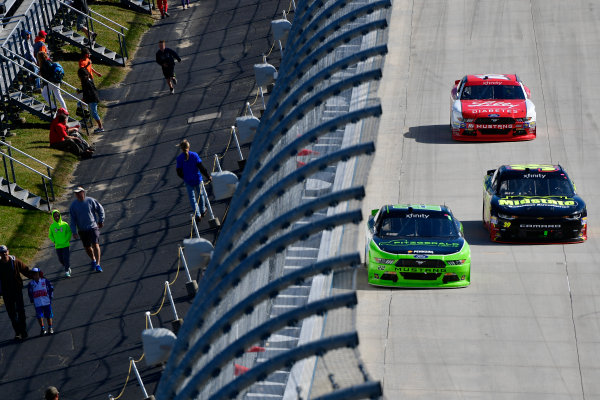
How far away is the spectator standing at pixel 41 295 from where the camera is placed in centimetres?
1727

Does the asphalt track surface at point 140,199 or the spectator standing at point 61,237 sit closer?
the asphalt track surface at point 140,199

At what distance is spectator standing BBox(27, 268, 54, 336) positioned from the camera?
1727 centimetres

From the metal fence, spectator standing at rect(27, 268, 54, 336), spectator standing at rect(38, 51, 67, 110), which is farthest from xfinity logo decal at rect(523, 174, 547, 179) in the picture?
spectator standing at rect(38, 51, 67, 110)

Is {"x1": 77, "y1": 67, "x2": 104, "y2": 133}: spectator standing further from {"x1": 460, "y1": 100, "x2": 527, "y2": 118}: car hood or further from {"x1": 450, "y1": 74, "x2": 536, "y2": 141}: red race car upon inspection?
{"x1": 460, "y1": 100, "x2": 527, "y2": 118}: car hood

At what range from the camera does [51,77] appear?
26766 mm

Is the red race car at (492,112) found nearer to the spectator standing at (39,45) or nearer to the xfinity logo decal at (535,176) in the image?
the xfinity logo decal at (535,176)

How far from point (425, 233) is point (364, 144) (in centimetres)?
891

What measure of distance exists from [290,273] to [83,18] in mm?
24014

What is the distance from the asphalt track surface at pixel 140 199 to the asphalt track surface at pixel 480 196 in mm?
3185

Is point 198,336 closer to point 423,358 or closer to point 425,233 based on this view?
point 423,358

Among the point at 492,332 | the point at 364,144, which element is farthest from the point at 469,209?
the point at 364,144

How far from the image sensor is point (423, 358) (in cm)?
1572

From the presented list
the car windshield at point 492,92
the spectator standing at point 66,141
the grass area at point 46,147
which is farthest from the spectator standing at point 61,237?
the car windshield at point 492,92

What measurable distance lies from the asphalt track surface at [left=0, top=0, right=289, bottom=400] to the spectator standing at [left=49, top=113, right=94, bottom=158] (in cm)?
33
